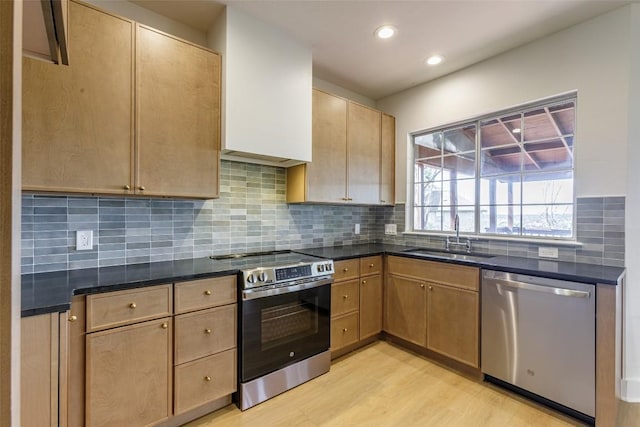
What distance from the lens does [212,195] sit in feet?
6.83

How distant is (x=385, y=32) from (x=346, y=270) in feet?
6.50

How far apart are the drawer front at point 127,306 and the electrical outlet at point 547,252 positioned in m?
2.75

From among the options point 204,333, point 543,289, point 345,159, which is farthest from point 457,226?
point 204,333

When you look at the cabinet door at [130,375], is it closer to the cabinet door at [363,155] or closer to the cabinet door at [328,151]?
the cabinet door at [328,151]

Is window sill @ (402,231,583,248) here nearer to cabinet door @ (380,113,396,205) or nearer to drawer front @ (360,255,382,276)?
cabinet door @ (380,113,396,205)

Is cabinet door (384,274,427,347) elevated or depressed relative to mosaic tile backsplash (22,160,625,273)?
depressed

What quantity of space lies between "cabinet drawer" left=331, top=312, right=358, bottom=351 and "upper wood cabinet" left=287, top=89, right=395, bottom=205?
1092 millimetres

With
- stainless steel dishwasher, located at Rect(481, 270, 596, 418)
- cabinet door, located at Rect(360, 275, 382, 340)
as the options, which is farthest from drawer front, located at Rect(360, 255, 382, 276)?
stainless steel dishwasher, located at Rect(481, 270, 596, 418)

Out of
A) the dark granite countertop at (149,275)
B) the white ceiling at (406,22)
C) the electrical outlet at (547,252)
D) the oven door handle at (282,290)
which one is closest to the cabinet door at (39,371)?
the dark granite countertop at (149,275)

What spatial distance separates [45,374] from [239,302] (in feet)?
3.11

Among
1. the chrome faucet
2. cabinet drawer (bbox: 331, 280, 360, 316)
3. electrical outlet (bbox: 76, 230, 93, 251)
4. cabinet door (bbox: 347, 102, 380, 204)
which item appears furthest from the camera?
cabinet door (bbox: 347, 102, 380, 204)

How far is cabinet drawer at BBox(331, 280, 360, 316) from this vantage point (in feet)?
8.39

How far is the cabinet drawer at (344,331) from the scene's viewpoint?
8.39 feet

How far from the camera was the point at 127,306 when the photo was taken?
1576 millimetres
